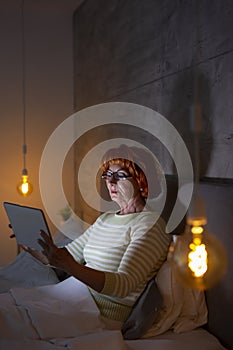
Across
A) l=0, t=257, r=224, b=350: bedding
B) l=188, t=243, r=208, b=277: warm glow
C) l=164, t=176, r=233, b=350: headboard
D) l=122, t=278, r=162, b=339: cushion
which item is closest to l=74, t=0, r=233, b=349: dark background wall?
l=164, t=176, r=233, b=350: headboard

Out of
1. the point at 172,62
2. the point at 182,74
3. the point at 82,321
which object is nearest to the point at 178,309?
the point at 82,321

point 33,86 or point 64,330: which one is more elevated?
point 33,86

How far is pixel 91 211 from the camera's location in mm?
3570

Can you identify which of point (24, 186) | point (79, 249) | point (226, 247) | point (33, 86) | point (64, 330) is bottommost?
point (64, 330)

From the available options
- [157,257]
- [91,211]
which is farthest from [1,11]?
[157,257]

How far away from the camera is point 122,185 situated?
87.9 inches

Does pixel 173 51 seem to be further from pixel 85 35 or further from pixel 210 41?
pixel 85 35

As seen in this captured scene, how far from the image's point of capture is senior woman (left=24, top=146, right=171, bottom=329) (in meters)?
1.84

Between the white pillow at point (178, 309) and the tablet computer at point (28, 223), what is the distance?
1.77ft

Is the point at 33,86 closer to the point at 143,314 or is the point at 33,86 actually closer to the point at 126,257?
the point at 126,257

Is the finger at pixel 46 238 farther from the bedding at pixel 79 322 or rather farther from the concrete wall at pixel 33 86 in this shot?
the concrete wall at pixel 33 86

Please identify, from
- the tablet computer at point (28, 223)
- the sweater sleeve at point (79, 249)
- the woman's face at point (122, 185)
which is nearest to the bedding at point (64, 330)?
the tablet computer at point (28, 223)

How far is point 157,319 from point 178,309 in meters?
0.09

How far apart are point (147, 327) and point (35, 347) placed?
0.46m
